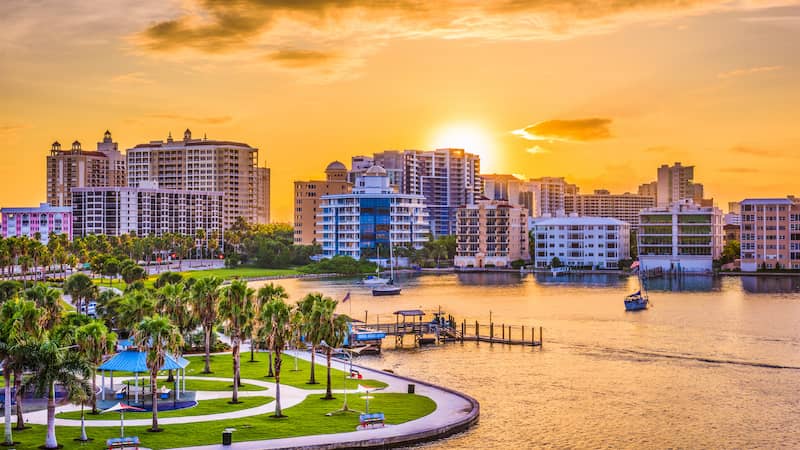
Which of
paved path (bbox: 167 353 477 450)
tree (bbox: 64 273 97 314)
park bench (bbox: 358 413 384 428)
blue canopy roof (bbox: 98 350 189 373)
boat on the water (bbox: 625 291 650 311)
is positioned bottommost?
paved path (bbox: 167 353 477 450)

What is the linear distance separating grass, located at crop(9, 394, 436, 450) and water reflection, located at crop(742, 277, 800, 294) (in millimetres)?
125877

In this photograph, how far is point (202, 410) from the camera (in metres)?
57.0

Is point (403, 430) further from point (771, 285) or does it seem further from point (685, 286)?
point (771, 285)

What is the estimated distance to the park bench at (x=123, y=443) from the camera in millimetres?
46500

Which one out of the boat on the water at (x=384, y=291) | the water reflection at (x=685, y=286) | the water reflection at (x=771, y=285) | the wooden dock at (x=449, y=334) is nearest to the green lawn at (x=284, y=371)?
the wooden dock at (x=449, y=334)

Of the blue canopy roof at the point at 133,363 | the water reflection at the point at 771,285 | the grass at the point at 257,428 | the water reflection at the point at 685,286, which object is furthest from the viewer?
the water reflection at the point at 685,286

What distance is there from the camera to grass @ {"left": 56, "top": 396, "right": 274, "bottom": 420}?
180 ft

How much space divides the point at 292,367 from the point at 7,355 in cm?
3014

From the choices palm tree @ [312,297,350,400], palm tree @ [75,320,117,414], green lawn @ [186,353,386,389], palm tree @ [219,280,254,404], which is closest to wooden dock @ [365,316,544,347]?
green lawn @ [186,353,386,389]

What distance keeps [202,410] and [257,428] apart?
6.65 meters

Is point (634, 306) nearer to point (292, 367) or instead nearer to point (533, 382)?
point (533, 382)

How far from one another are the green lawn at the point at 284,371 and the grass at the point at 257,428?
6893mm

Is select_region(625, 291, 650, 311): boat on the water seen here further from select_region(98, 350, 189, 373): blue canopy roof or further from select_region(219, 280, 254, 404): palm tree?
select_region(98, 350, 189, 373): blue canopy roof

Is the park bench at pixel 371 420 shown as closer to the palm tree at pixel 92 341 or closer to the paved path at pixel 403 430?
the paved path at pixel 403 430
